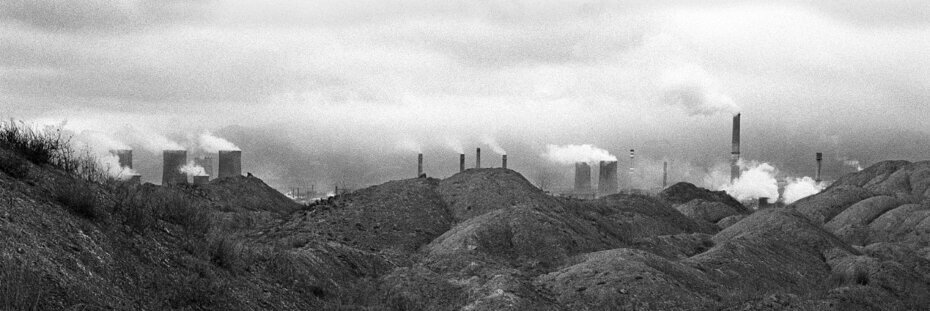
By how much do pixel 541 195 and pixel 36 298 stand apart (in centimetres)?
3273

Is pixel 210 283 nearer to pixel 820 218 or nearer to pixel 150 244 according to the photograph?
pixel 150 244

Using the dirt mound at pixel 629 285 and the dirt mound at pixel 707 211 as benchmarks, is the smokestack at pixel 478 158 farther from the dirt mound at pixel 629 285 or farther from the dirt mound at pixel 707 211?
the dirt mound at pixel 629 285

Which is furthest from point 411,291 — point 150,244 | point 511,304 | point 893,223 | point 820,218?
point 820,218

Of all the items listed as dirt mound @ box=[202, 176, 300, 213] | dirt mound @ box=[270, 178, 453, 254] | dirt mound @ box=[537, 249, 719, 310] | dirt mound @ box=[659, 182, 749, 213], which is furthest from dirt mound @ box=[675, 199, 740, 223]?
dirt mound @ box=[537, 249, 719, 310]

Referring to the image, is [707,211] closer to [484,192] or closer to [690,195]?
[690,195]

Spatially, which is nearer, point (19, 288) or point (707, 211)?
point (19, 288)

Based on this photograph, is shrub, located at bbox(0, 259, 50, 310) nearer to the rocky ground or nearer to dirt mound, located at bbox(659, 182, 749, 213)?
the rocky ground

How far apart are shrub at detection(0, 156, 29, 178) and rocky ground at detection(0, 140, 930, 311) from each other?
0.13 feet

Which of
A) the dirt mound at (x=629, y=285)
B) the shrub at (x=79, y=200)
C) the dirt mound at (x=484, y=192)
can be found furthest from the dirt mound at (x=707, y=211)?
the shrub at (x=79, y=200)

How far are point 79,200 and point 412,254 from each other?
17.0 meters

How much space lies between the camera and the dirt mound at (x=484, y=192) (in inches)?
1528

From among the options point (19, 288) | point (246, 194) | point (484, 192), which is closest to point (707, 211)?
point (484, 192)

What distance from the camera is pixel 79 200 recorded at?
13.7 metres

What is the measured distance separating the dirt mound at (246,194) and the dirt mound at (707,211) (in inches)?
1406
